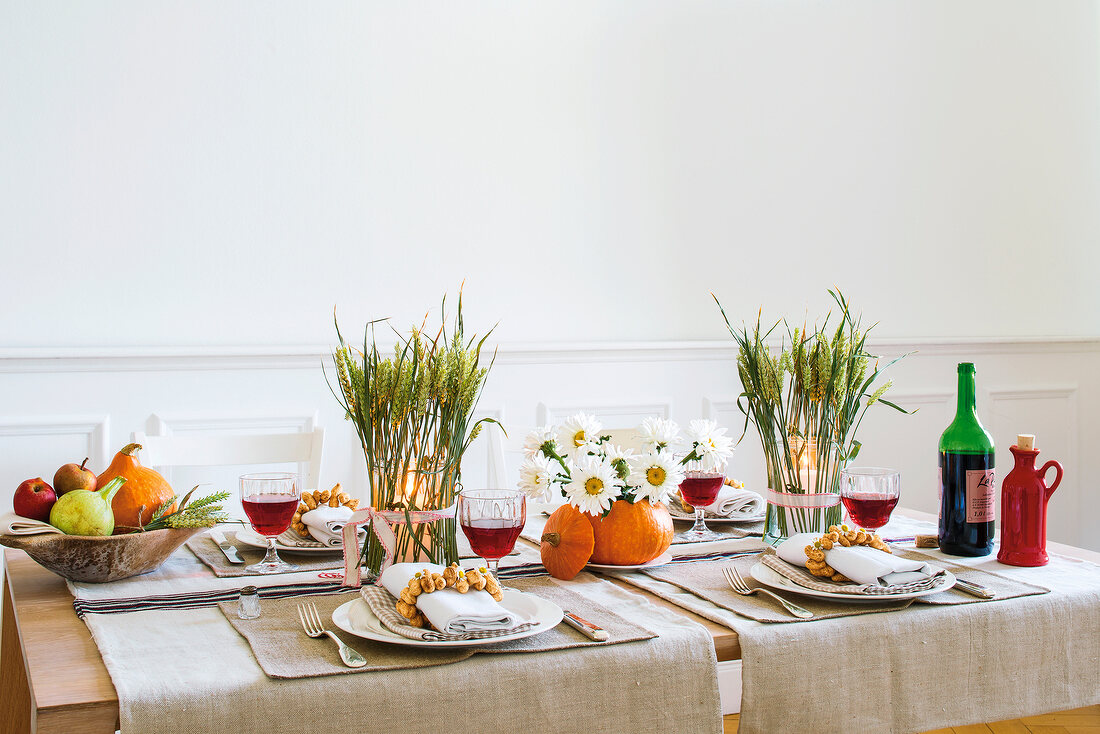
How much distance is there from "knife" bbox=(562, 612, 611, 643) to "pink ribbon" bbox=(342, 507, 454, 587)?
0.25 metres

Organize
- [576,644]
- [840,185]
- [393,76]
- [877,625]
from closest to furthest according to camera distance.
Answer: [576,644] < [877,625] < [393,76] < [840,185]

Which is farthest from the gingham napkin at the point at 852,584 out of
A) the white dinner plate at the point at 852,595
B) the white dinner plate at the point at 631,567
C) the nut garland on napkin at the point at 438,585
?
the nut garland on napkin at the point at 438,585

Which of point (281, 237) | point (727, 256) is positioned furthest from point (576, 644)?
point (727, 256)

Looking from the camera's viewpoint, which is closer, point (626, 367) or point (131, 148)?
point (131, 148)

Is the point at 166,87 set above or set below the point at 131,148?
above

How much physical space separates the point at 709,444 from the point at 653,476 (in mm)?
200

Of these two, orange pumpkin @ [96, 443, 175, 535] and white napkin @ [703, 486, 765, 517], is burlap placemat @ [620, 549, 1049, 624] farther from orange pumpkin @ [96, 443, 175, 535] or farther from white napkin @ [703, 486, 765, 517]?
orange pumpkin @ [96, 443, 175, 535]

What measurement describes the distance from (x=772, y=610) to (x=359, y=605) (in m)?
0.47

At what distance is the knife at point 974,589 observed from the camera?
1222mm

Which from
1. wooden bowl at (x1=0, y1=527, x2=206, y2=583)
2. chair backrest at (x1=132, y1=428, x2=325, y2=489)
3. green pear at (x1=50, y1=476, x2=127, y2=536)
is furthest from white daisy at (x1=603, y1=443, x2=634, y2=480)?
chair backrest at (x1=132, y1=428, x2=325, y2=489)

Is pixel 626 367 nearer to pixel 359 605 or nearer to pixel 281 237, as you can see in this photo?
pixel 281 237

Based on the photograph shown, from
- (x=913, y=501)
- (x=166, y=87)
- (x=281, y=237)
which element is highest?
(x=166, y=87)

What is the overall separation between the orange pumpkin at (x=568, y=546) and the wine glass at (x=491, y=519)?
9cm

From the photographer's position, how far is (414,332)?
4.15 feet
